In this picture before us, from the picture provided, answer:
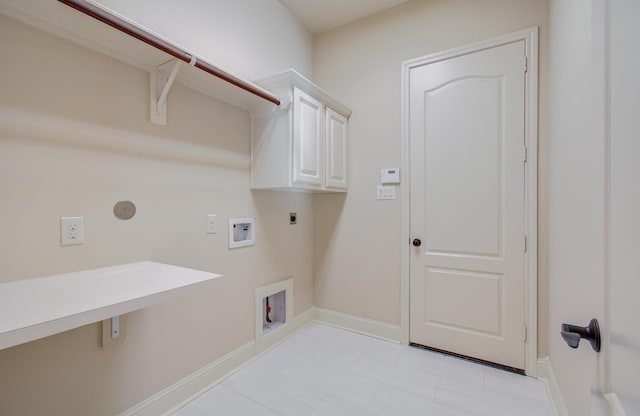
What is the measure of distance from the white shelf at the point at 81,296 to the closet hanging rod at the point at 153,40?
1.01 metres

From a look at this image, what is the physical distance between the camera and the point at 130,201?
1475 millimetres

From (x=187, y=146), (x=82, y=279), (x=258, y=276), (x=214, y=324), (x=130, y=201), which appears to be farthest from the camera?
(x=258, y=276)

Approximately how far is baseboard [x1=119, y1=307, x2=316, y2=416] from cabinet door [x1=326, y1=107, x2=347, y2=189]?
1360 millimetres

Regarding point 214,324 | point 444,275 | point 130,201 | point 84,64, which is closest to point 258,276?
point 214,324

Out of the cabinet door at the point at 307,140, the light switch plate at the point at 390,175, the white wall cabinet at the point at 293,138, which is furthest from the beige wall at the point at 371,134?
the cabinet door at the point at 307,140

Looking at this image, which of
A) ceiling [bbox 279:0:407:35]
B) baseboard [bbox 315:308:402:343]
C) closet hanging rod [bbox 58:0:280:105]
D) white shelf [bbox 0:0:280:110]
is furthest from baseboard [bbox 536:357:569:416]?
ceiling [bbox 279:0:407:35]

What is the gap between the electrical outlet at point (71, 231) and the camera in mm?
1246

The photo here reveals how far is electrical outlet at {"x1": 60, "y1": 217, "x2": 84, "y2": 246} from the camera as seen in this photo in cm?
125

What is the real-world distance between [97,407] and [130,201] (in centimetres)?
98

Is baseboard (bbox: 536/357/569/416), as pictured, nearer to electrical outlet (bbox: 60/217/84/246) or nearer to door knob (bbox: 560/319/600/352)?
door knob (bbox: 560/319/600/352)

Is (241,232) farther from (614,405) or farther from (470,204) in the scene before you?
(614,405)

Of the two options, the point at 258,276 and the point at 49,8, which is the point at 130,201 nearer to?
the point at 49,8

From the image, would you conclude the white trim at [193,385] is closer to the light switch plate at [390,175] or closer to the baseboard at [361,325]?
the baseboard at [361,325]

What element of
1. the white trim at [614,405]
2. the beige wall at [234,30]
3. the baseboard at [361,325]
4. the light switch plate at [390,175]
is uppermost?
the beige wall at [234,30]
